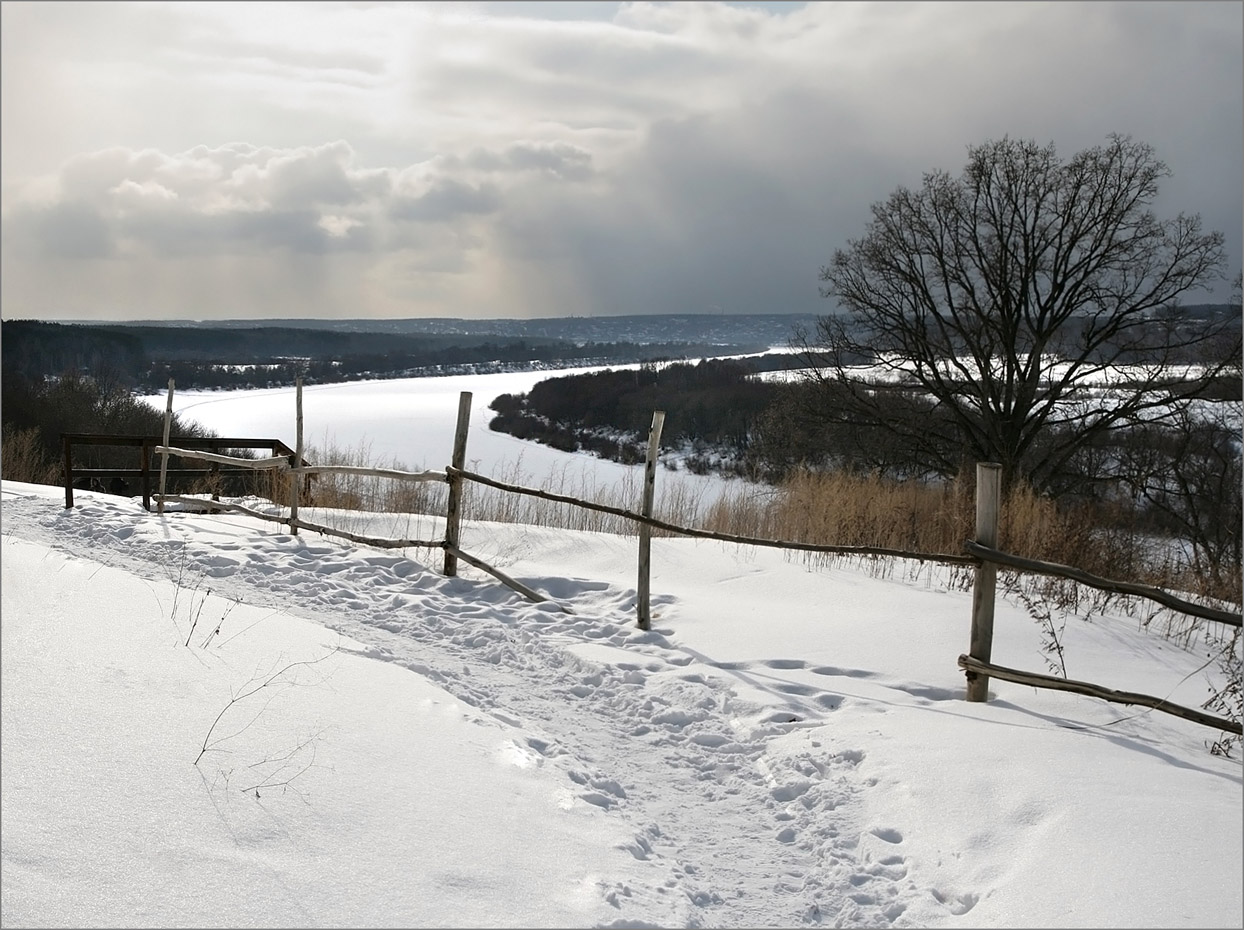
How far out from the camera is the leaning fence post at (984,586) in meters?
4.83

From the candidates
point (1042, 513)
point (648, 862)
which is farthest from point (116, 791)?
point (1042, 513)

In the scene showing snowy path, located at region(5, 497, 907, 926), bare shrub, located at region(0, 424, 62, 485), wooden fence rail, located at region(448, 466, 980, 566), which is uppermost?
wooden fence rail, located at region(448, 466, 980, 566)

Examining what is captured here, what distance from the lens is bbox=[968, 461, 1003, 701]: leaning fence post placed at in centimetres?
483

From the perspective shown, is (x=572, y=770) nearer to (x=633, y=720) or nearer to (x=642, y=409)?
(x=633, y=720)

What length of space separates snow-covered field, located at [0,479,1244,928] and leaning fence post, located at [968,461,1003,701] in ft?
0.65

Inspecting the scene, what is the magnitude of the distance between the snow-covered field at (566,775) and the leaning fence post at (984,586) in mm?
197

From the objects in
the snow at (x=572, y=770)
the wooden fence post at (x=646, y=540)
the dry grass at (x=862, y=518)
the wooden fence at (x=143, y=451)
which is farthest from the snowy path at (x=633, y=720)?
the dry grass at (x=862, y=518)

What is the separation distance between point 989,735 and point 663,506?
10.5m

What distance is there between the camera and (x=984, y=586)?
4824 millimetres

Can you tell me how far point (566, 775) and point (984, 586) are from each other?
259 cm

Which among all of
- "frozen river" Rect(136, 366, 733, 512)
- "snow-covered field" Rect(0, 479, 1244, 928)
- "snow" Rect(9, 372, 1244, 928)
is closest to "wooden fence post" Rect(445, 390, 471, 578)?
"snow" Rect(9, 372, 1244, 928)

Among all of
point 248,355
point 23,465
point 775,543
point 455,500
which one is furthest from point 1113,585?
point 248,355

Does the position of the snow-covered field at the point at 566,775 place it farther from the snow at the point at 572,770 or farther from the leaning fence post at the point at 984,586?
the leaning fence post at the point at 984,586

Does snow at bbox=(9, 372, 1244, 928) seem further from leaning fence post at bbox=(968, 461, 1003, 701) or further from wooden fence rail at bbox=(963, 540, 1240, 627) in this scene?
wooden fence rail at bbox=(963, 540, 1240, 627)
